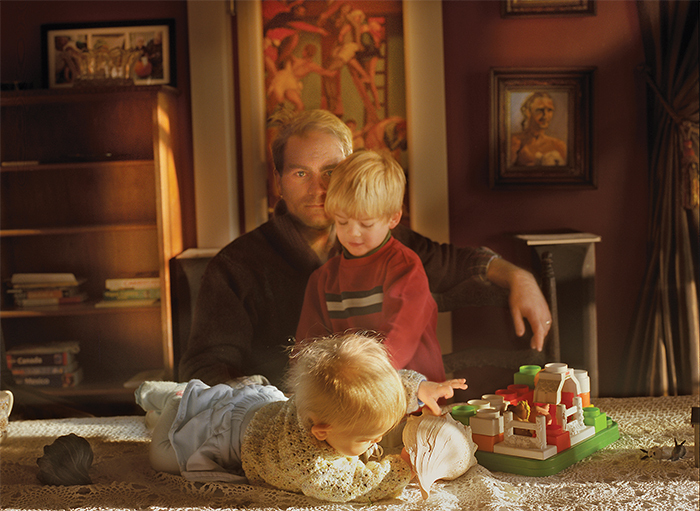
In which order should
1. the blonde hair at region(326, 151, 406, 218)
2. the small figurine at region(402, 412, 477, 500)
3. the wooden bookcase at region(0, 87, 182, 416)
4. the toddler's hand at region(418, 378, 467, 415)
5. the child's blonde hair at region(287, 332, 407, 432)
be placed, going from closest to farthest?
the child's blonde hair at region(287, 332, 407, 432) < the small figurine at region(402, 412, 477, 500) < the toddler's hand at region(418, 378, 467, 415) < the blonde hair at region(326, 151, 406, 218) < the wooden bookcase at region(0, 87, 182, 416)

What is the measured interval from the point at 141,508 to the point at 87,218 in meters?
1.17

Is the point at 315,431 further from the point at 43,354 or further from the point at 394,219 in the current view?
the point at 43,354

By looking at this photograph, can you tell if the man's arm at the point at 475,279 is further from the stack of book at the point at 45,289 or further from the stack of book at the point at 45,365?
the stack of book at the point at 45,365

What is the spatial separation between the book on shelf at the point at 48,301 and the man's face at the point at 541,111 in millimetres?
1771

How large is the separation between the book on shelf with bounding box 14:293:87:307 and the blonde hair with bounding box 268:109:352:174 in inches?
35.7

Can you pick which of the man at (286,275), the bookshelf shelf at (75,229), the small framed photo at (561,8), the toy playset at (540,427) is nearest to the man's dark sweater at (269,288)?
the man at (286,275)

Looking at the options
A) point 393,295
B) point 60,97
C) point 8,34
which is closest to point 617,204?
point 393,295

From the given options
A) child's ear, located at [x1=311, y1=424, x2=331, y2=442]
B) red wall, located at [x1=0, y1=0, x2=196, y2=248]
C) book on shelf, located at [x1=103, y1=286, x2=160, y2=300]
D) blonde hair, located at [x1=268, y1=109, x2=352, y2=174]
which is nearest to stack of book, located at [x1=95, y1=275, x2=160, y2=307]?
book on shelf, located at [x1=103, y1=286, x2=160, y2=300]

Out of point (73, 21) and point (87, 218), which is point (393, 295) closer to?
point (87, 218)

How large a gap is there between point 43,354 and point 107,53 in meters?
1.16

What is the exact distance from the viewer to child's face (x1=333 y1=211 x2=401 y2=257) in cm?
218

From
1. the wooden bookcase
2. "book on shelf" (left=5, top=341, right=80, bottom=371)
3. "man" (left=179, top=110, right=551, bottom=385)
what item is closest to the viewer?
"man" (left=179, top=110, right=551, bottom=385)

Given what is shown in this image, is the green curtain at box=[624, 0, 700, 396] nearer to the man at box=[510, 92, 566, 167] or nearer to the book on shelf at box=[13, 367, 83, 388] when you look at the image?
the man at box=[510, 92, 566, 167]

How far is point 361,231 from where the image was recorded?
2188mm
